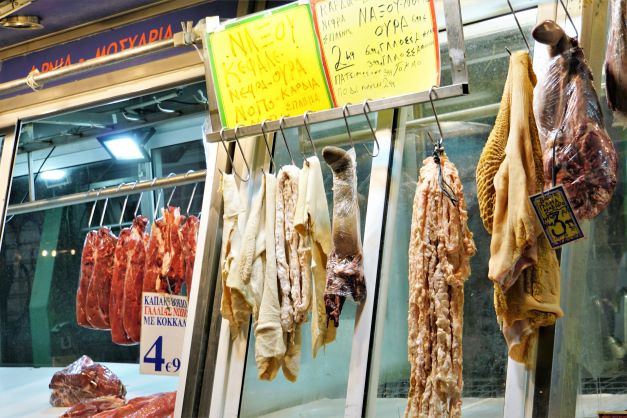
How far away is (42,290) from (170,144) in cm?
128

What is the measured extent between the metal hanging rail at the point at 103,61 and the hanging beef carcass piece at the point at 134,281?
0.86m

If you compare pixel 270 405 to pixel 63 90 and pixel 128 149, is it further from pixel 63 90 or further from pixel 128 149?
pixel 63 90

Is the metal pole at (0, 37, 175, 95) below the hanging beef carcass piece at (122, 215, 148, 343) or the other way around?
the other way around

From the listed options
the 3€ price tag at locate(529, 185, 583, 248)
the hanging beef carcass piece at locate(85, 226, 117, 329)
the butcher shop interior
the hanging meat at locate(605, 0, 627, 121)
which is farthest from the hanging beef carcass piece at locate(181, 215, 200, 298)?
the hanging meat at locate(605, 0, 627, 121)

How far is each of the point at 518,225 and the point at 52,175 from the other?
10.3 ft

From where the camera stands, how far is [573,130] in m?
2.41

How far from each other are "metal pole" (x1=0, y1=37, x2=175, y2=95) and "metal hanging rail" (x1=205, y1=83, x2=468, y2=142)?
52 cm

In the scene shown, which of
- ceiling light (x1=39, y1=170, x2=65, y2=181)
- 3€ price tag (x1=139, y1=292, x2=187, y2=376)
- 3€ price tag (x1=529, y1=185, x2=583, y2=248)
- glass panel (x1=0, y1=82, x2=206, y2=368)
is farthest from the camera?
ceiling light (x1=39, y1=170, x2=65, y2=181)

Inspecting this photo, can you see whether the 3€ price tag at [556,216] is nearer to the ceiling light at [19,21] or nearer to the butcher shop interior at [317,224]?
the butcher shop interior at [317,224]

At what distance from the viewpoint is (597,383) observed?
266cm

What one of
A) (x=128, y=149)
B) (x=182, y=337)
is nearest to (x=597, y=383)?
(x=182, y=337)

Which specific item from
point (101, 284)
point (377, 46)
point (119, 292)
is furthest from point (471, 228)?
point (101, 284)

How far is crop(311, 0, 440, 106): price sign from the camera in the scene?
114 inches

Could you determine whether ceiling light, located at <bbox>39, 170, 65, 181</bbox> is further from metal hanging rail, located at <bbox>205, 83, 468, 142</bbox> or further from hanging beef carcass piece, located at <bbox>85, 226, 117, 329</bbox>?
metal hanging rail, located at <bbox>205, 83, 468, 142</bbox>
